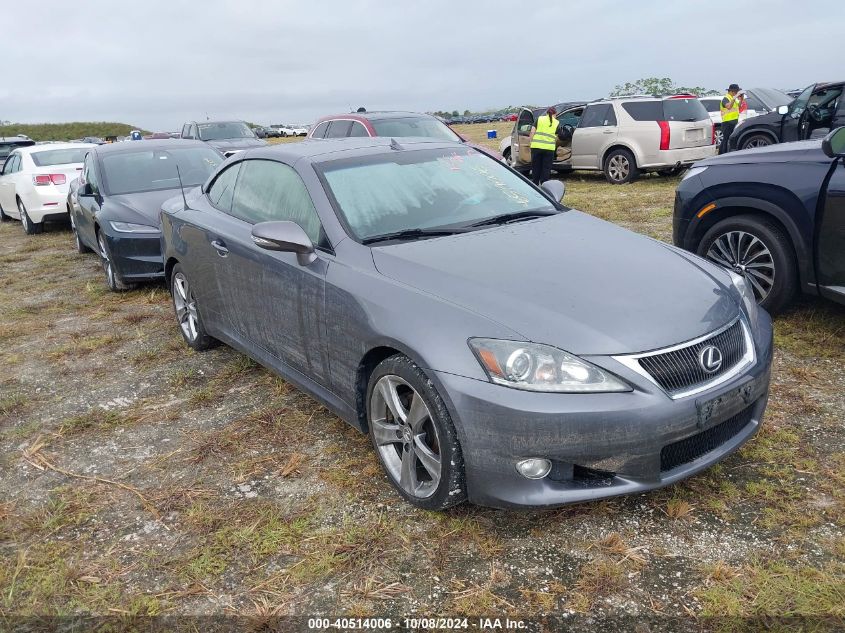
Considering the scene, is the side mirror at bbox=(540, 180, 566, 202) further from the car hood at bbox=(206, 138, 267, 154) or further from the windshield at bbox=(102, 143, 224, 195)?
the car hood at bbox=(206, 138, 267, 154)

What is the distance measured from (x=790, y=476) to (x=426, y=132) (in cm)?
822

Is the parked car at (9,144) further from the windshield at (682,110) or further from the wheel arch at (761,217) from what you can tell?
the wheel arch at (761,217)

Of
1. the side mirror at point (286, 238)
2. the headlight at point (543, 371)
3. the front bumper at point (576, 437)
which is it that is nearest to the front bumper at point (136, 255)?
the side mirror at point (286, 238)

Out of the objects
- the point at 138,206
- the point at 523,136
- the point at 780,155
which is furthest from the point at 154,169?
the point at 523,136

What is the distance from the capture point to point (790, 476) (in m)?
3.17

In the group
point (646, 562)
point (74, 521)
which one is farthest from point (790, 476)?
point (74, 521)

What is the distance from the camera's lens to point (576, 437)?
8.39ft

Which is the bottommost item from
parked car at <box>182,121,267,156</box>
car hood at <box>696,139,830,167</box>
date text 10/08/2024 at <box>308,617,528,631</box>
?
date text 10/08/2024 at <box>308,617,528,631</box>

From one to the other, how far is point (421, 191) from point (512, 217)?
1.76ft

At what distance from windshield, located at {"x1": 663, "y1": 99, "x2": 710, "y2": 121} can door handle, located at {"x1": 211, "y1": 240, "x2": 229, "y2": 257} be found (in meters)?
10.9

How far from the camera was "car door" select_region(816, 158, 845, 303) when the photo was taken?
4339 mm

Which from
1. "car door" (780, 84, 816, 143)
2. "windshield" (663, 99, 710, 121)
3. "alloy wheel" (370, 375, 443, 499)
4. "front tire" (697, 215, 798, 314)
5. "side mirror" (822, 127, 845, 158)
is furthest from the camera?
"windshield" (663, 99, 710, 121)

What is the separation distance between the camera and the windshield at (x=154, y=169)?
777cm

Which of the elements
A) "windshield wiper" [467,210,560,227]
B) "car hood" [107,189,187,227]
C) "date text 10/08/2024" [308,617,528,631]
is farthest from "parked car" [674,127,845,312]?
"car hood" [107,189,187,227]
